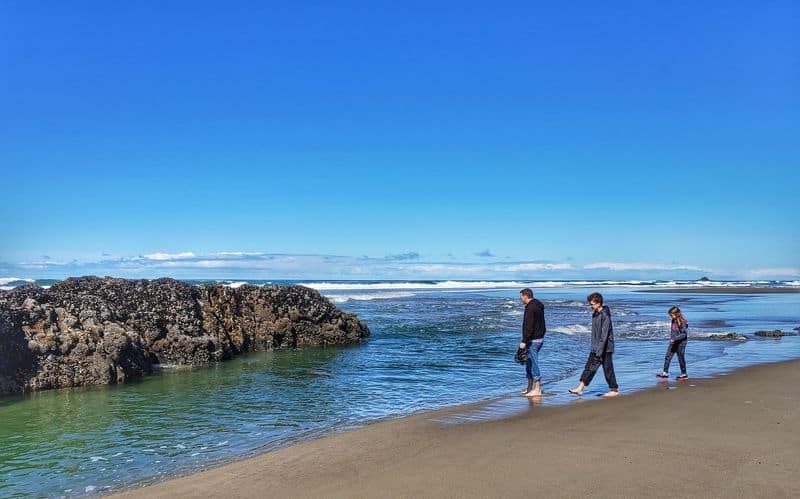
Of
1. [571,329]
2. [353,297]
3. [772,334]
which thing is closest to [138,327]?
[571,329]

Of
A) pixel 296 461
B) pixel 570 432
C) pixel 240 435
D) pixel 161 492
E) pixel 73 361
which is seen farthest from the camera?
pixel 73 361

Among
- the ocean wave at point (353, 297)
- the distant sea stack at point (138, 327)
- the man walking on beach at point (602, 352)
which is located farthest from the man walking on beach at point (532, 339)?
the ocean wave at point (353, 297)

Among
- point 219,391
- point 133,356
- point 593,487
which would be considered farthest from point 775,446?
point 133,356

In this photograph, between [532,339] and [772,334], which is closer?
[532,339]

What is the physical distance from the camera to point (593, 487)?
5.18 m

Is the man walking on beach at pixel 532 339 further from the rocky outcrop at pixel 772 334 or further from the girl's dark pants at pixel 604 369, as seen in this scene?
the rocky outcrop at pixel 772 334

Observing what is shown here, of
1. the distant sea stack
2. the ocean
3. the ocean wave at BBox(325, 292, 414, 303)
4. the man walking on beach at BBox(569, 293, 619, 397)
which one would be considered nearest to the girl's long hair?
the ocean

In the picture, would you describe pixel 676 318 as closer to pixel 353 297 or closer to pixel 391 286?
pixel 353 297

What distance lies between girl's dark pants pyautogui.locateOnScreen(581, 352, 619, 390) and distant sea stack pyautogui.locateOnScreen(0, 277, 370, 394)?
9611 mm

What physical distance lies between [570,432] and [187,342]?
10789 mm

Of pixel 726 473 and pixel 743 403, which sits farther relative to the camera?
pixel 743 403

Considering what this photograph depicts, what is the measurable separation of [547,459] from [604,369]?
4546 mm

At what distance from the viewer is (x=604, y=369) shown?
10.1 metres

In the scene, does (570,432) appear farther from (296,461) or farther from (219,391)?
(219,391)
